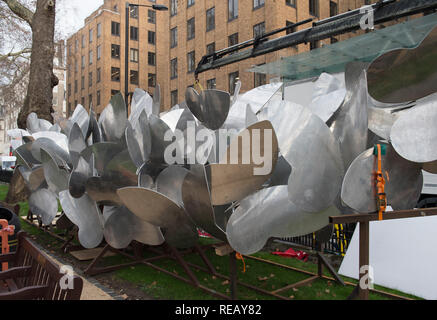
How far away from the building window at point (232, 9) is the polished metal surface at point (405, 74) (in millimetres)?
25297

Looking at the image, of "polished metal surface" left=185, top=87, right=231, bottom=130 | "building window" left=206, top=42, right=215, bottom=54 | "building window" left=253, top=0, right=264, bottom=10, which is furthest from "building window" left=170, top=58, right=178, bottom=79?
"polished metal surface" left=185, top=87, right=231, bottom=130

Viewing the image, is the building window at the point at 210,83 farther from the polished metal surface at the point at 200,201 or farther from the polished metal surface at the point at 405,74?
the polished metal surface at the point at 405,74

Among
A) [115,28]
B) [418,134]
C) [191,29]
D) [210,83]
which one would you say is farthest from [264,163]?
[115,28]

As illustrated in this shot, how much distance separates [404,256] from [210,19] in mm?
27193

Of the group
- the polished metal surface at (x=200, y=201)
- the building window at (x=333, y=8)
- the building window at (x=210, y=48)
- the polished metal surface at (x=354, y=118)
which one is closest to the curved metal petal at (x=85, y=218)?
the polished metal surface at (x=200, y=201)

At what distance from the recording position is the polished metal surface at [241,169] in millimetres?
2553

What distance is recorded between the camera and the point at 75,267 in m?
5.37

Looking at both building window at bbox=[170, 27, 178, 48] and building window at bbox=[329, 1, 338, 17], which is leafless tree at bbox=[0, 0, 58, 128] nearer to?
building window at bbox=[329, 1, 338, 17]

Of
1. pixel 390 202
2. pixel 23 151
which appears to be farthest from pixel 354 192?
pixel 23 151

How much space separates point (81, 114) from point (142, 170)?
2167 mm

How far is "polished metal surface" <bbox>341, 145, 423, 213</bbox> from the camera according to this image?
2467 millimetres

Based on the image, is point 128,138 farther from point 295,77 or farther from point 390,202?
point 295,77

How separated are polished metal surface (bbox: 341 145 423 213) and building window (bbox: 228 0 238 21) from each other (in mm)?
25244
